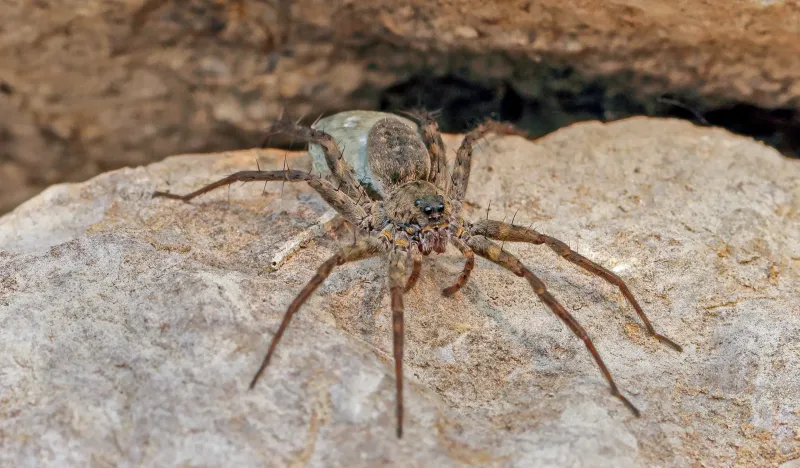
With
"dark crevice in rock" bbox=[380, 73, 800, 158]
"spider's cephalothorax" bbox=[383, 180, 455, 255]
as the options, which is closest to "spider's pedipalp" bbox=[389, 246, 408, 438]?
"spider's cephalothorax" bbox=[383, 180, 455, 255]

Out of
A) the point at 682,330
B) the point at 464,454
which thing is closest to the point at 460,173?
the point at 682,330

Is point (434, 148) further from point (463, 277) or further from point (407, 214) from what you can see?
point (463, 277)

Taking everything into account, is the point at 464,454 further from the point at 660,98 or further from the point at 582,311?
the point at 660,98

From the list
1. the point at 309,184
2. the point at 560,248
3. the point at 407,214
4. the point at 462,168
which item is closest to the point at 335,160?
the point at 309,184

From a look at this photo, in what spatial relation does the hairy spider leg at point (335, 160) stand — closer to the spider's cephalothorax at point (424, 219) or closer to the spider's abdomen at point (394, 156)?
the spider's abdomen at point (394, 156)

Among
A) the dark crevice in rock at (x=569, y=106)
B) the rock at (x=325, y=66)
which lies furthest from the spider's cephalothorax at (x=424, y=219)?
the rock at (x=325, y=66)
